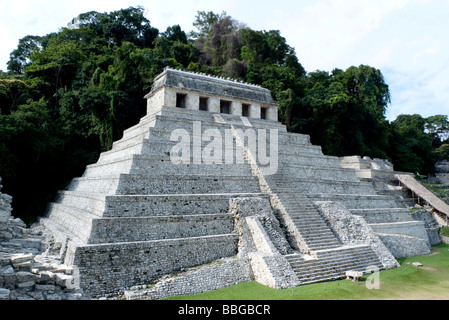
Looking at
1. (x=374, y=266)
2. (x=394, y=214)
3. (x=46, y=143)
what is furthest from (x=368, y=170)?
(x=46, y=143)

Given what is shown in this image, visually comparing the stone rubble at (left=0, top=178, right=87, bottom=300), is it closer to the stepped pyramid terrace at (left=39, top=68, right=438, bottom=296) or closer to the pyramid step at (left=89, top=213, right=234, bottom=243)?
the stepped pyramid terrace at (left=39, top=68, right=438, bottom=296)

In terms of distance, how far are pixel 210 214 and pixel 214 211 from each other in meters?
0.50

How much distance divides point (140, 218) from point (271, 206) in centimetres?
566

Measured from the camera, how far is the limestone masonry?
32.0 ft

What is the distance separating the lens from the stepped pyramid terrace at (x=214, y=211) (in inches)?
392

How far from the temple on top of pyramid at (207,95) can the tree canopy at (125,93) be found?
19.3ft

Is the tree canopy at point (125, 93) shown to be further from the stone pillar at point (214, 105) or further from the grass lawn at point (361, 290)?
the grass lawn at point (361, 290)

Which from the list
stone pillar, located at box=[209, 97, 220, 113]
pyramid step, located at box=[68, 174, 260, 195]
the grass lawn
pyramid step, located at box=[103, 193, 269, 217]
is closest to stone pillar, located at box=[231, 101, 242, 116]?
stone pillar, located at box=[209, 97, 220, 113]

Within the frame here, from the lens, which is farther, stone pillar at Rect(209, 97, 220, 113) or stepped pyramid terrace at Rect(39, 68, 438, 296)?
stone pillar at Rect(209, 97, 220, 113)

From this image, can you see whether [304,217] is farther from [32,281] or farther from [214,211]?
[32,281]

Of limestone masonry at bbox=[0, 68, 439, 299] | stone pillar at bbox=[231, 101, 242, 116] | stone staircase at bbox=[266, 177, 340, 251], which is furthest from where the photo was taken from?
stone pillar at bbox=[231, 101, 242, 116]

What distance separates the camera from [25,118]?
18375 mm

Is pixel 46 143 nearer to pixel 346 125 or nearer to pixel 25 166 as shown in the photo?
pixel 25 166

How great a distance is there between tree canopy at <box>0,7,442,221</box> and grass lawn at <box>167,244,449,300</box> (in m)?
13.9
